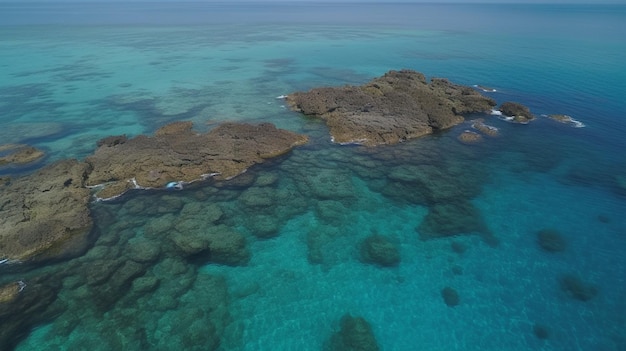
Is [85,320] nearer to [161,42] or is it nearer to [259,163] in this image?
[259,163]

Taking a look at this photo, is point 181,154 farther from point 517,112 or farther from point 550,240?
point 517,112

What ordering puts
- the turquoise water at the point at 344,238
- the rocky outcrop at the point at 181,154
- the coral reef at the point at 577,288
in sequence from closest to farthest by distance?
the turquoise water at the point at 344,238, the coral reef at the point at 577,288, the rocky outcrop at the point at 181,154

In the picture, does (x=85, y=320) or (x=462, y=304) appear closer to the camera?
(x=85, y=320)

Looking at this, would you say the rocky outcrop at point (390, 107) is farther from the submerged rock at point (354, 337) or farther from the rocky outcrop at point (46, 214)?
the rocky outcrop at point (46, 214)

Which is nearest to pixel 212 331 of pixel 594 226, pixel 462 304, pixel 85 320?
pixel 85 320

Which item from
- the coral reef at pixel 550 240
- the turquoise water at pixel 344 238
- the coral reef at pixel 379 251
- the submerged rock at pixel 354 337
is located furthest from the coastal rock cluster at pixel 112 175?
the coral reef at pixel 550 240

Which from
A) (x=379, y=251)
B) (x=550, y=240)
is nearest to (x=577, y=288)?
(x=550, y=240)
